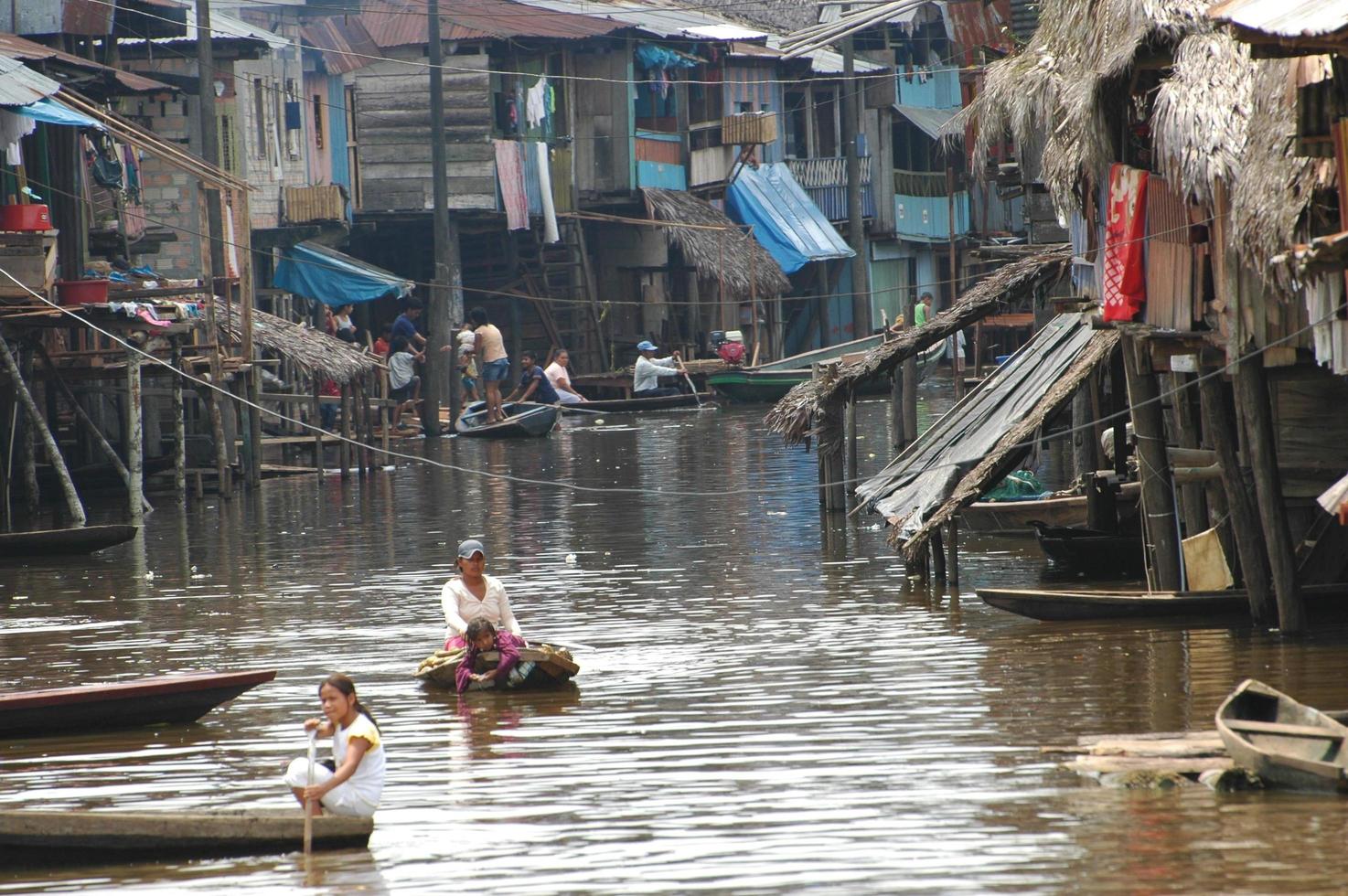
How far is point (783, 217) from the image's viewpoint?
157ft

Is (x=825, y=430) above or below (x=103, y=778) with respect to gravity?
above

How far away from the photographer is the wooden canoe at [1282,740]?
8953mm

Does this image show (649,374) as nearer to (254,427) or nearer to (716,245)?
(716,245)

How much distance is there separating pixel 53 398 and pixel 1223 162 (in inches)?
724

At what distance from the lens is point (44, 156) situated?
26.1 m

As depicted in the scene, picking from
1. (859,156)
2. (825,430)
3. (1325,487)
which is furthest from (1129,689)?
(859,156)

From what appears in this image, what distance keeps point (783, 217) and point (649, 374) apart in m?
8.15

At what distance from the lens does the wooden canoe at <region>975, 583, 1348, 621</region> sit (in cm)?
1380

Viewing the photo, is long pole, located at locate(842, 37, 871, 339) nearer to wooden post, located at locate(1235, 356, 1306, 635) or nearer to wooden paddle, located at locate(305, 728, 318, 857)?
wooden post, located at locate(1235, 356, 1306, 635)

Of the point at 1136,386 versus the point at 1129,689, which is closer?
the point at 1129,689

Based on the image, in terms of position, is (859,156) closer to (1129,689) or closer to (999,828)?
(1129,689)

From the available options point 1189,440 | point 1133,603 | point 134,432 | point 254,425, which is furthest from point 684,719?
point 254,425

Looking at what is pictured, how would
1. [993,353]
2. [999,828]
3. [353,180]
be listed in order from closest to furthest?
[999,828]
[353,180]
[993,353]

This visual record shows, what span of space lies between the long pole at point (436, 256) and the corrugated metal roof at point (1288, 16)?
88.3ft
